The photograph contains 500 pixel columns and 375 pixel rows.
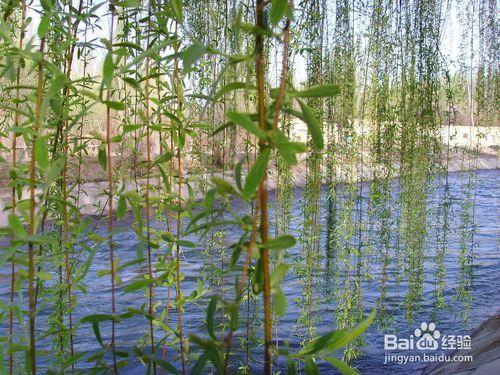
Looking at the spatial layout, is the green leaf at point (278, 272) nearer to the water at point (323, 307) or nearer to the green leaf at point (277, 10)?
the green leaf at point (277, 10)

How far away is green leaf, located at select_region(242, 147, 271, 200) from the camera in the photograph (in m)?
0.63

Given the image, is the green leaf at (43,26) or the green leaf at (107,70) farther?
the green leaf at (43,26)

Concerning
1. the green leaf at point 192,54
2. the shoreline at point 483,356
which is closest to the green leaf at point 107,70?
the green leaf at point 192,54

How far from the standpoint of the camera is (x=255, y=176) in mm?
640

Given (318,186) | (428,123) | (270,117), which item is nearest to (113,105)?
(270,117)

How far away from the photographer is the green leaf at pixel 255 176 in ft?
2.06

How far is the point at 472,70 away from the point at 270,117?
4886mm

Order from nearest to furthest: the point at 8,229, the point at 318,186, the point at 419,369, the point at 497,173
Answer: the point at 8,229 → the point at 419,369 → the point at 318,186 → the point at 497,173

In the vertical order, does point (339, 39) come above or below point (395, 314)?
above

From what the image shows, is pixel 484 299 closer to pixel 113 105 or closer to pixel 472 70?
pixel 472 70

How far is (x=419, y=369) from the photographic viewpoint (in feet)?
10.1
